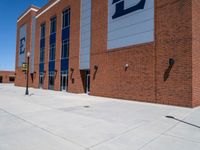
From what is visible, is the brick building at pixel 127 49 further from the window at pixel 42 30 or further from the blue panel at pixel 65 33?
the window at pixel 42 30

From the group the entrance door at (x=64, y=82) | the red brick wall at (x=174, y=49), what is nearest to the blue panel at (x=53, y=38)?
the entrance door at (x=64, y=82)

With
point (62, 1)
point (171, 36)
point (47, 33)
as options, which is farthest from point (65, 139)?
point (47, 33)

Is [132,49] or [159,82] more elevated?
[132,49]

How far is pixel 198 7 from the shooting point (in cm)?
1211

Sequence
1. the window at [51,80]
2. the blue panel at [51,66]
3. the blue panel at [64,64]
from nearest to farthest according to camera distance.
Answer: the blue panel at [64,64] < the blue panel at [51,66] < the window at [51,80]

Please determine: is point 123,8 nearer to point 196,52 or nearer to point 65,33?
point 196,52

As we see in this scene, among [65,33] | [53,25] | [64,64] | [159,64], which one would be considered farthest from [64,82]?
[159,64]

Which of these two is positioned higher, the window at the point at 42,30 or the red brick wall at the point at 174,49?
the window at the point at 42,30

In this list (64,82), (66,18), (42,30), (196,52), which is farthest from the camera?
(42,30)

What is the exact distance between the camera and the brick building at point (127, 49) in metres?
11.5

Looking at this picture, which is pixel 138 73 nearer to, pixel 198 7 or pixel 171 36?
pixel 171 36

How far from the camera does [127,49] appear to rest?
15.3 m

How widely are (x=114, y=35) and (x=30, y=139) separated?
525 inches

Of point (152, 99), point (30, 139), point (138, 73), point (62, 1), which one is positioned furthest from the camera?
point (62, 1)
